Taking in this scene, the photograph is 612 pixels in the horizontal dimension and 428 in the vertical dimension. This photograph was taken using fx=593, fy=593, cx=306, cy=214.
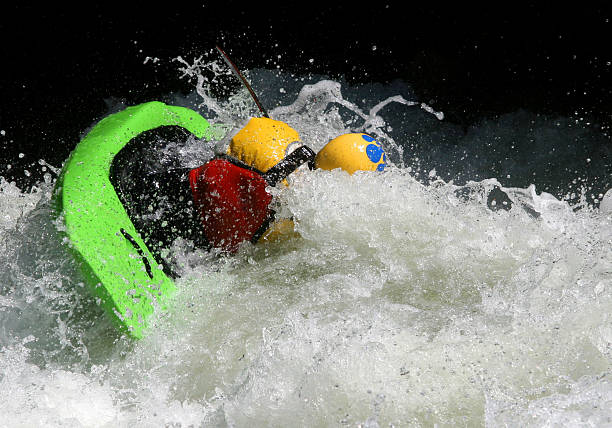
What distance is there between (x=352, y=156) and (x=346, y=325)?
786 millimetres

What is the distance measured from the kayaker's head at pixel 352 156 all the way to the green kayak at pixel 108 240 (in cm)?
79

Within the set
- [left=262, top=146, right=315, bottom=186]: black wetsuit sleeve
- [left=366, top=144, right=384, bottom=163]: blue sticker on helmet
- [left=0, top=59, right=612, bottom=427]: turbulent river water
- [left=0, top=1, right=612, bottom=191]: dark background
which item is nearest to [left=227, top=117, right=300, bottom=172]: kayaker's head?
[left=262, top=146, right=315, bottom=186]: black wetsuit sleeve

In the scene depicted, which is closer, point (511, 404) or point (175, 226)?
point (511, 404)

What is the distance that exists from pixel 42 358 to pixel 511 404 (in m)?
1.52

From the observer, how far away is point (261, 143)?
7.79 ft

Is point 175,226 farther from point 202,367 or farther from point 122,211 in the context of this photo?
point 202,367

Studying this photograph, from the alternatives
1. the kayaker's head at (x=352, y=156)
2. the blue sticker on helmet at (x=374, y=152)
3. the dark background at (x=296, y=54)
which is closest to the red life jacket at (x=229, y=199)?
the kayaker's head at (x=352, y=156)

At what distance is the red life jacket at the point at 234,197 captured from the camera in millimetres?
2309

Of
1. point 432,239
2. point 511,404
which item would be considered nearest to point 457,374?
point 511,404

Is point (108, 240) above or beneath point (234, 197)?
above

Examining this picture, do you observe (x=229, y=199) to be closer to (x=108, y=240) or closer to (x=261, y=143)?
(x=261, y=143)

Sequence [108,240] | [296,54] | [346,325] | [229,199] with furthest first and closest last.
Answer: [296,54], [229,199], [108,240], [346,325]

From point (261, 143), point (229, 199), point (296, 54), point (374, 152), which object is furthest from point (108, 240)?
point (296, 54)

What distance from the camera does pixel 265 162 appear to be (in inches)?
91.8
